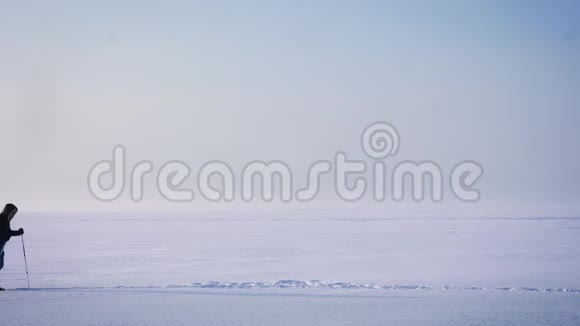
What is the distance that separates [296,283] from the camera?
8234 millimetres

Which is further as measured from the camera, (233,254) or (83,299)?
(233,254)

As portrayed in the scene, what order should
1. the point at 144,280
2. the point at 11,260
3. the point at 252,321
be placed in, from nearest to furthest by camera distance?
the point at 252,321, the point at 144,280, the point at 11,260

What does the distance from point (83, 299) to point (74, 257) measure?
8171 millimetres

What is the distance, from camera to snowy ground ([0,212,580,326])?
5582 mm

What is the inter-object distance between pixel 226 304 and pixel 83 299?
1765 mm

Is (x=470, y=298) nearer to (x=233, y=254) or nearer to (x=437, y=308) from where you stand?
(x=437, y=308)

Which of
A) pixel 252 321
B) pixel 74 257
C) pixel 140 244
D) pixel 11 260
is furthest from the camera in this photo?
pixel 140 244

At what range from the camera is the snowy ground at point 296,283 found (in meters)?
5.58

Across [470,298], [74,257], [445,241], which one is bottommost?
[445,241]

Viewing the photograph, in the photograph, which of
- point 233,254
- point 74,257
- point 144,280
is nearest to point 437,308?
point 144,280

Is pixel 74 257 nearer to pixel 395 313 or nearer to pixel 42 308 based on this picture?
pixel 42 308

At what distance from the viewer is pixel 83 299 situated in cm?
641

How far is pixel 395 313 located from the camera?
18.9 feet

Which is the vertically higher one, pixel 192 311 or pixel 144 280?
pixel 192 311
